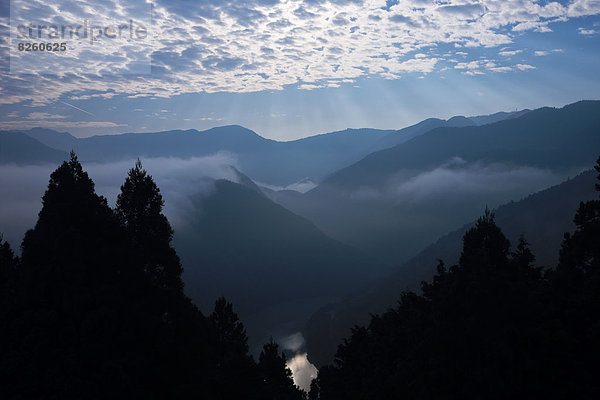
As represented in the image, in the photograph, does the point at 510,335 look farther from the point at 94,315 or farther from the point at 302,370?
the point at 302,370

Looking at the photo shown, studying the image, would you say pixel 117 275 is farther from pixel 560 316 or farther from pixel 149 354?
pixel 560 316

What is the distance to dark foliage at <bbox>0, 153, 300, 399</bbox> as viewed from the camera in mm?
19297

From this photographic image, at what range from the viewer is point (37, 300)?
2097 cm

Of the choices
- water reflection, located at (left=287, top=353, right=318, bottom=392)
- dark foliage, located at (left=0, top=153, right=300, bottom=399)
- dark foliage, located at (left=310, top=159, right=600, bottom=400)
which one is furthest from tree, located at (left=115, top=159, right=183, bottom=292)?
water reflection, located at (left=287, top=353, right=318, bottom=392)

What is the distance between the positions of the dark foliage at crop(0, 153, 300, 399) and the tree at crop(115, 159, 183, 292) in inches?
4.0

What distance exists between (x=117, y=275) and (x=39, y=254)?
4494 millimetres

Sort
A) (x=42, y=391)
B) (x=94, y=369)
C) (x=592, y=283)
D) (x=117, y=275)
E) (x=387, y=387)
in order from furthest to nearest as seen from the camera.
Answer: (x=387, y=387)
(x=117, y=275)
(x=592, y=283)
(x=94, y=369)
(x=42, y=391)

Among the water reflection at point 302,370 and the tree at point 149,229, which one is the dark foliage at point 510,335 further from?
the water reflection at point 302,370

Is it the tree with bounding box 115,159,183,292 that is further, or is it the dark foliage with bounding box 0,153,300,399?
the tree with bounding box 115,159,183,292

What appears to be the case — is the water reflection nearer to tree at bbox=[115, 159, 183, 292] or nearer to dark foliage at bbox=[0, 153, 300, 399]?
tree at bbox=[115, 159, 183, 292]

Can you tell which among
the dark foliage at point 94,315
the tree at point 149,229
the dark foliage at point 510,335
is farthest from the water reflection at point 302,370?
the dark foliage at point 94,315

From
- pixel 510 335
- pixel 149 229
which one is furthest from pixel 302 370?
pixel 510 335

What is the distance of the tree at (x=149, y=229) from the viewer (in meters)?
28.3

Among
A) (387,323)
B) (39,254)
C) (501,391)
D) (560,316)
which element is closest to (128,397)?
(39,254)
